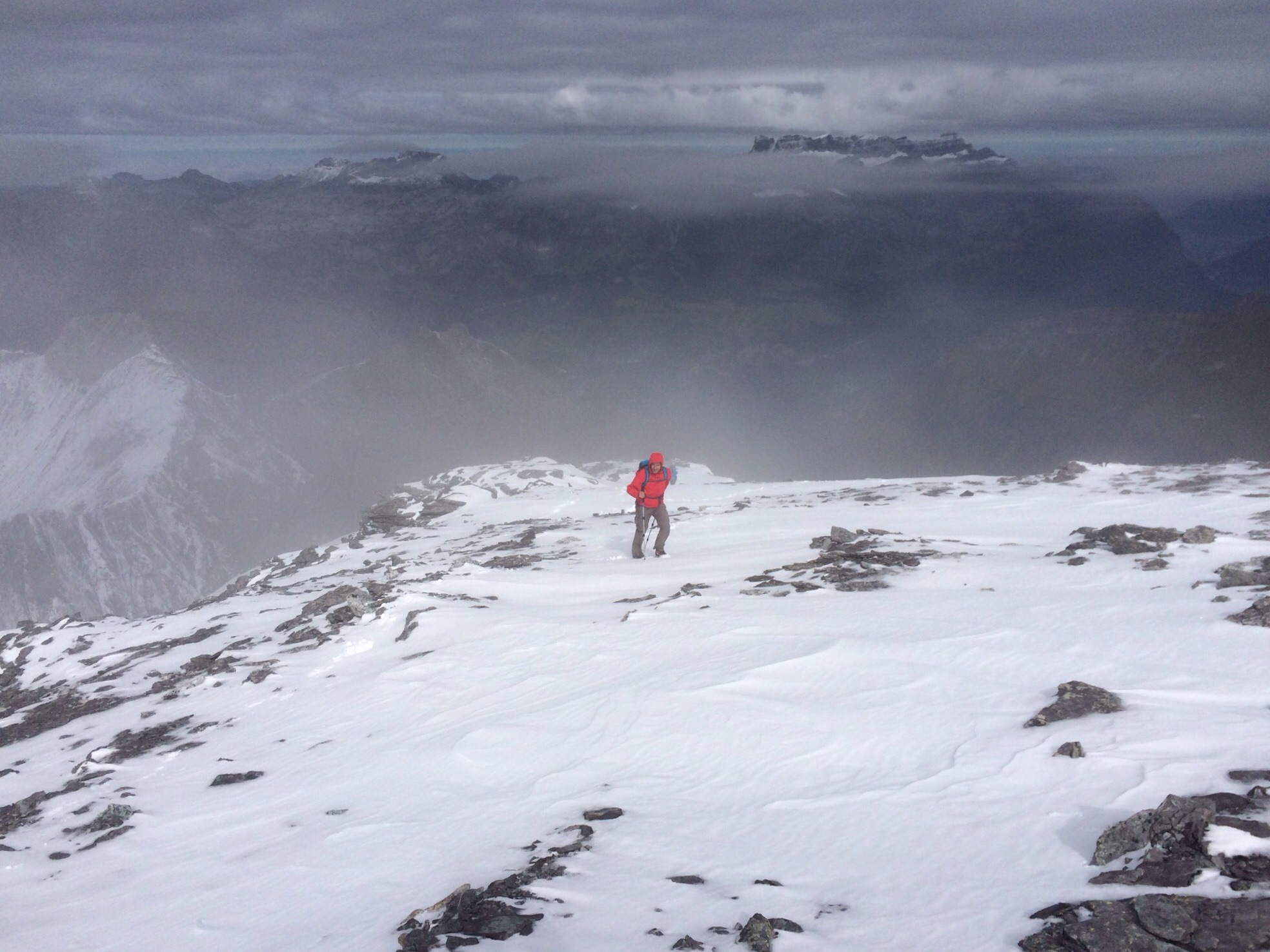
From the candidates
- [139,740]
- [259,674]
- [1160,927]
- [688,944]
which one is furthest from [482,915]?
[259,674]

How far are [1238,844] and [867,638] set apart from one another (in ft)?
19.1

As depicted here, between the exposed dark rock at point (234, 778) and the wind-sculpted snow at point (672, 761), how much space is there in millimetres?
47

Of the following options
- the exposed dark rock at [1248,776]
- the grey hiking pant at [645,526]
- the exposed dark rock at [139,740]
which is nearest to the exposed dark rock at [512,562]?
the grey hiking pant at [645,526]

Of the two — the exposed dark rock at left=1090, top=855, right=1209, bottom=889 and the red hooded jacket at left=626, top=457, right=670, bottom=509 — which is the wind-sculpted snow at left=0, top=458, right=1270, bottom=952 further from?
the red hooded jacket at left=626, top=457, right=670, bottom=509

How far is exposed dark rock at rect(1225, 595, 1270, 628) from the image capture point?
10.3m

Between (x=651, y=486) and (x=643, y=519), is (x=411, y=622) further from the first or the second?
(x=643, y=519)

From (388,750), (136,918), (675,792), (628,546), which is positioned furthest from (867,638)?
(628,546)

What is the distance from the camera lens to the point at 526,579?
1833 centimetres

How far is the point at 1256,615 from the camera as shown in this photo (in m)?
10.4

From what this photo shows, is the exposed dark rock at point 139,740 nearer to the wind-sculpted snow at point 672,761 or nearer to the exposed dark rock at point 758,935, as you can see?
the wind-sculpted snow at point 672,761

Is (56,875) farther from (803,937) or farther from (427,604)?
(427,604)

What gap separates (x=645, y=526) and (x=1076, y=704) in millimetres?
12960

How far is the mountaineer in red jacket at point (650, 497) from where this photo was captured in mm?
20188

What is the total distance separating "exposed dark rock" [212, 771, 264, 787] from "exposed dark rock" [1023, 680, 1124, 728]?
767 centimetres
